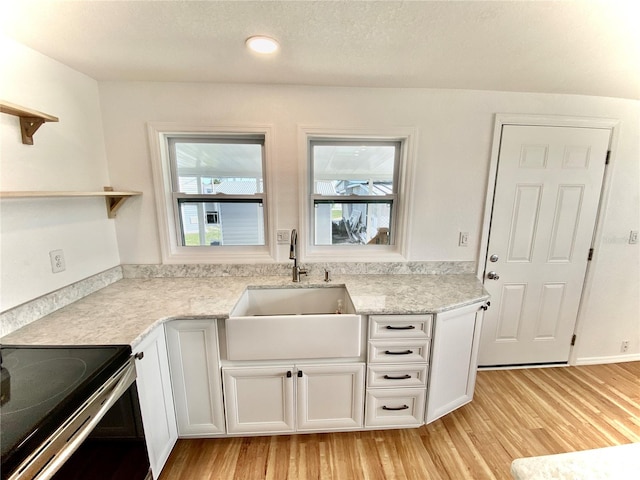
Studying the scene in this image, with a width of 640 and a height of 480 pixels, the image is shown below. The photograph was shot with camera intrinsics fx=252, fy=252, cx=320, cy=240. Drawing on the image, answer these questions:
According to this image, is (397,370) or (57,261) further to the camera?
(397,370)

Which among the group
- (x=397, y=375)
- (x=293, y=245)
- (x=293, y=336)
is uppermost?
(x=293, y=245)

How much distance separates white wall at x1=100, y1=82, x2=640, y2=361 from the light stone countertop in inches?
10.6

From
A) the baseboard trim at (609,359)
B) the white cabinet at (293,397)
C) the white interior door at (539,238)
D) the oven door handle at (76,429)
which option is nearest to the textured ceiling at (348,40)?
the white interior door at (539,238)

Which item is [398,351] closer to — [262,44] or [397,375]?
[397,375]

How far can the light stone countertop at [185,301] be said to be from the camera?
1.18 metres

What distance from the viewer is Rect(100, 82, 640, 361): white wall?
178 centimetres

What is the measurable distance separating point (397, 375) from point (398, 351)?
17 centimetres

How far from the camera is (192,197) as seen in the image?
78.6 inches

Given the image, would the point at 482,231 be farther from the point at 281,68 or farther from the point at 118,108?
the point at 118,108

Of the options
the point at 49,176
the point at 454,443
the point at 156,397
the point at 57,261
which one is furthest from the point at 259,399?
the point at 49,176

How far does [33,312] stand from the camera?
4.23 ft

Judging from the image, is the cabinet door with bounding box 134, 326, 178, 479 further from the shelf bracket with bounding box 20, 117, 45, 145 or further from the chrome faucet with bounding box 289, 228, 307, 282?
the shelf bracket with bounding box 20, 117, 45, 145

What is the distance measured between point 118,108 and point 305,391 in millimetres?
2263

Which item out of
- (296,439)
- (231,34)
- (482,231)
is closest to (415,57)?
(231,34)
